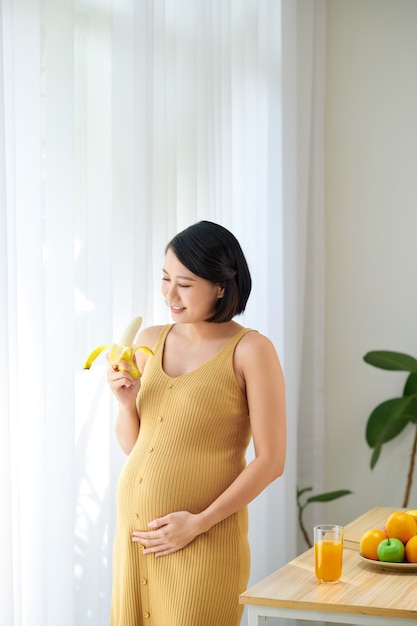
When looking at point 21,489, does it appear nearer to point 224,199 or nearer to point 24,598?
point 24,598

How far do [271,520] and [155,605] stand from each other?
162 centimetres

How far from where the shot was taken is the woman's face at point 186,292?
1.85 metres

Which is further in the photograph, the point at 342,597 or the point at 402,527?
the point at 402,527

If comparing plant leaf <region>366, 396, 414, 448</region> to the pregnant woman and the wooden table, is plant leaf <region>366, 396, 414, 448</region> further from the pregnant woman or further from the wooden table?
the pregnant woman

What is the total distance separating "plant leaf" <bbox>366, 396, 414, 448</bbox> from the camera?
138 inches

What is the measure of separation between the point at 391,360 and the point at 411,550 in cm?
162

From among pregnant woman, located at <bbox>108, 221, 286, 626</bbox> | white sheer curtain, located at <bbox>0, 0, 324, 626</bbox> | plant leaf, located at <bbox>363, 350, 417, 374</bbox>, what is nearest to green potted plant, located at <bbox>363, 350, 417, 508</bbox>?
plant leaf, located at <bbox>363, 350, 417, 374</bbox>

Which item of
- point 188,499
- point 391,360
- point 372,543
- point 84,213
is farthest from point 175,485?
point 391,360

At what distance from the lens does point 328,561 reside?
1.81 meters

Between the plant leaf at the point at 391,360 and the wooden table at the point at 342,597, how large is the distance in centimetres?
158

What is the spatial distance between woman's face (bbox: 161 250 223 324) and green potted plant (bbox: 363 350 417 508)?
1.71 m

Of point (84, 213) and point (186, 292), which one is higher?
point (84, 213)

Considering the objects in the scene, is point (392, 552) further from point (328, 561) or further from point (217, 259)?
point (217, 259)

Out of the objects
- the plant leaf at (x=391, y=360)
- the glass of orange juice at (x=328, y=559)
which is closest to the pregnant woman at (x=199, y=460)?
the glass of orange juice at (x=328, y=559)
